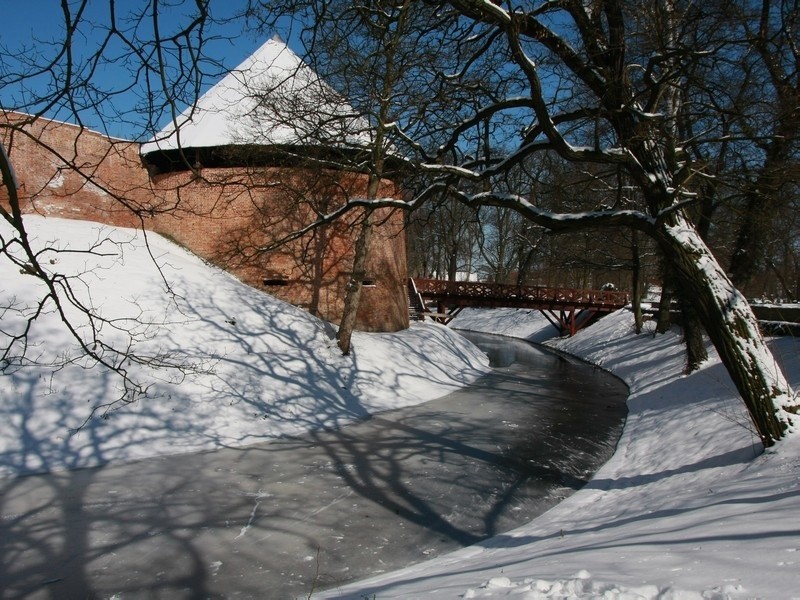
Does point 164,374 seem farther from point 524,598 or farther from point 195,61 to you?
point 524,598

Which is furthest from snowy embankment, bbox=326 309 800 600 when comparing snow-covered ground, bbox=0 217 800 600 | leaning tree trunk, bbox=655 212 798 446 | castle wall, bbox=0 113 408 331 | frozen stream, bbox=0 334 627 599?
castle wall, bbox=0 113 408 331

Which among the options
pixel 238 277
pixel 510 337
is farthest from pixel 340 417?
pixel 510 337

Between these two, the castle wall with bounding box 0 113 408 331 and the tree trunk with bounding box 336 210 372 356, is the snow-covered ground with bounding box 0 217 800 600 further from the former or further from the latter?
the castle wall with bounding box 0 113 408 331

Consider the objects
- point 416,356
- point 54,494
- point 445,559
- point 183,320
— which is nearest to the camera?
point 445,559

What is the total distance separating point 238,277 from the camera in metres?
13.6

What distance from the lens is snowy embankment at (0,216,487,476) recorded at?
6.67 m

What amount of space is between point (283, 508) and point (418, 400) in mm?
5482

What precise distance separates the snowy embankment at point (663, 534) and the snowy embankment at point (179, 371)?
3335 mm

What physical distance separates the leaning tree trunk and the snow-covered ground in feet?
0.91

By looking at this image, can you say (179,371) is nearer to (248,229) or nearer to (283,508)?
(283,508)

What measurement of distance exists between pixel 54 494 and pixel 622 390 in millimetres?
11521

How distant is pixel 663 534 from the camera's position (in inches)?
127

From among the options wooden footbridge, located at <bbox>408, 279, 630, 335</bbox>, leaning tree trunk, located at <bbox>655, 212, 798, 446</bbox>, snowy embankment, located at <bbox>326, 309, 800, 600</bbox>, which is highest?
wooden footbridge, located at <bbox>408, 279, 630, 335</bbox>

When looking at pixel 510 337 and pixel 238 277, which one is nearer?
pixel 238 277
